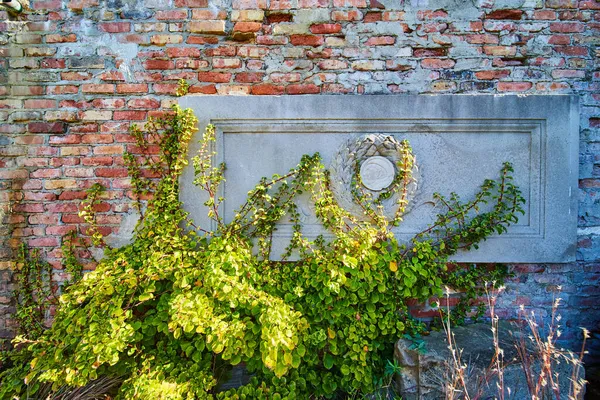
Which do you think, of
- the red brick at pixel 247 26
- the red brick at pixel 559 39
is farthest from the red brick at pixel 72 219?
the red brick at pixel 559 39

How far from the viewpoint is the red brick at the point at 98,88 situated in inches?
107

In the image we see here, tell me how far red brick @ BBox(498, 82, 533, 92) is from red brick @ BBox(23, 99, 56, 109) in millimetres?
3380

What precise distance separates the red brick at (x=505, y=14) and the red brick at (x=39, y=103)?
332 centimetres

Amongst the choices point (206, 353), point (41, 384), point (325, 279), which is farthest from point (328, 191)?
point (41, 384)

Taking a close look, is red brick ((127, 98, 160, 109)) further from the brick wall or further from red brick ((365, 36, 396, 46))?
red brick ((365, 36, 396, 46))

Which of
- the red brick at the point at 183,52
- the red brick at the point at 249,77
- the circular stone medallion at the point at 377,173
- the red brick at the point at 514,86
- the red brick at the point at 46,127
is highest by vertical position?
the red brick at the point at 183,52

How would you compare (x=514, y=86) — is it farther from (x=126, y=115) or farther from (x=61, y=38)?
(x=61, y=38)

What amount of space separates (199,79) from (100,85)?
75 centimetres

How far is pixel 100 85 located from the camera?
2.71 m

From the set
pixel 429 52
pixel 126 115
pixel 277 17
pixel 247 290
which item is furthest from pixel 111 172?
pixel 429 52

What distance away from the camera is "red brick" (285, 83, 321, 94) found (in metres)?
2.71

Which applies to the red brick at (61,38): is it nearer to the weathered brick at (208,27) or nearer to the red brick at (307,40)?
the weathered brick at (208,27)

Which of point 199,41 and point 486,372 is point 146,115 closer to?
point 199,41

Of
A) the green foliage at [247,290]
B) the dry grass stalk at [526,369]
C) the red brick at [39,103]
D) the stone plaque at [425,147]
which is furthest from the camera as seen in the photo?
the red brick at [39,103]
